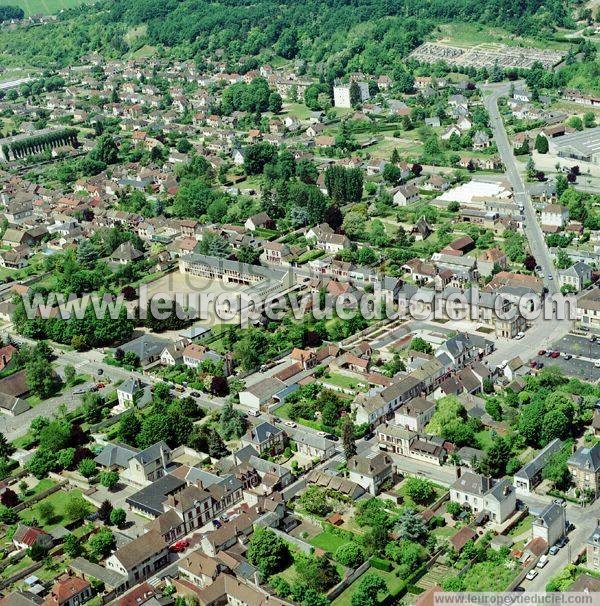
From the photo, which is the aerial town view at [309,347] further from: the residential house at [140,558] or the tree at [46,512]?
the tree at [46,512]

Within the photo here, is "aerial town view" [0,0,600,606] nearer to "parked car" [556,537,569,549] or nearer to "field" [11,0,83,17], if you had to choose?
"parked car" [556,537,569,549]

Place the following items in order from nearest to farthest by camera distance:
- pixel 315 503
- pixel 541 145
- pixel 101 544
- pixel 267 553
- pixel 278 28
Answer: pixel 267 553 → pixel 101 544 → pixel 315 503 → pixel 541 145 → pixel 278 28

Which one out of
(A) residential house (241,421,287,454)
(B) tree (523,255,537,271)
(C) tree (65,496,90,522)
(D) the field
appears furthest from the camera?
(D) the field

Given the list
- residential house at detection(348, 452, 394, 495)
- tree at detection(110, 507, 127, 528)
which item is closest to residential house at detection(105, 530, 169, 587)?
tree at detection(110, 507, 127, 528)

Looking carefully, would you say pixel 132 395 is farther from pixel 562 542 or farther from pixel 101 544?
pixel 562 542

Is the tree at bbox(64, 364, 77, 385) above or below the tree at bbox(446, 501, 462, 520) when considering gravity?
above

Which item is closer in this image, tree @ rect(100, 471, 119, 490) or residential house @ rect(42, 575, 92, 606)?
residential house @ rect(42, 575, 92, 606)

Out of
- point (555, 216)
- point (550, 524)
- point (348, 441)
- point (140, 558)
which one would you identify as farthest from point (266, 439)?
point (555, 216)
